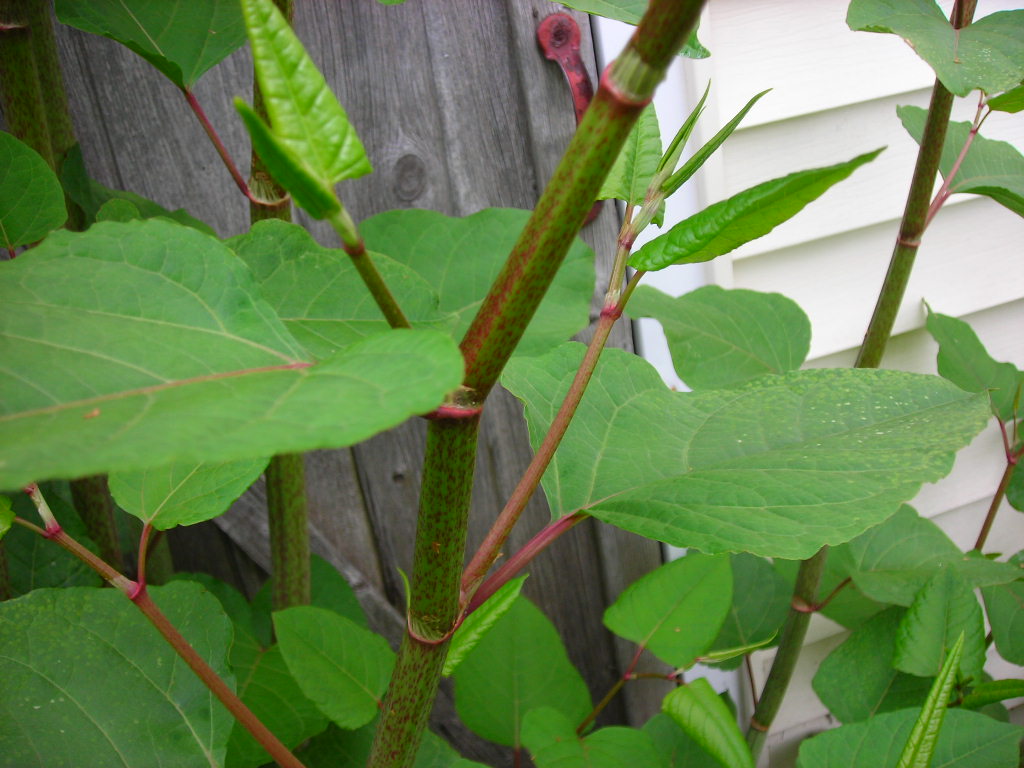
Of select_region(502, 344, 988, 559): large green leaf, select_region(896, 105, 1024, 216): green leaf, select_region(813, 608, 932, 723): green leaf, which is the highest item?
select_region(896, 105, 1024, 216): green leaf

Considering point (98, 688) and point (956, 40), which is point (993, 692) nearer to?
point (956, 40)

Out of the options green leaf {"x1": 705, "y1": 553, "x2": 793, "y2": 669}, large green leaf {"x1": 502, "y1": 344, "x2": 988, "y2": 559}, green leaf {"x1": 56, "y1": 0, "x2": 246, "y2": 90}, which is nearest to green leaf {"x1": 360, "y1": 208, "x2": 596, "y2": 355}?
large green leaf {"x1": 502, "y1": 344, "x2": 988, "y2": 559}

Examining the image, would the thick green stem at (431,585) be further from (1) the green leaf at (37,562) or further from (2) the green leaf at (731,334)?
(2) the green leaf at (731,334)

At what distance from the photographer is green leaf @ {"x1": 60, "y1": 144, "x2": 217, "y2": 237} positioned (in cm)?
71

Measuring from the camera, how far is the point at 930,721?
0.39 metres

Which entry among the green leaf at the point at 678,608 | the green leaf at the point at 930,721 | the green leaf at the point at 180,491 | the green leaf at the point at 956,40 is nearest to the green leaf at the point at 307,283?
the green leaf at the point at 180,491

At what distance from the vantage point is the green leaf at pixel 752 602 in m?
1.18

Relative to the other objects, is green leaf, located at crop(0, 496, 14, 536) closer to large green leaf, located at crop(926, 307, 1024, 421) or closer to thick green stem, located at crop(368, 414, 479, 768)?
thick green stem, located at crop(368, 414, 479, 768)

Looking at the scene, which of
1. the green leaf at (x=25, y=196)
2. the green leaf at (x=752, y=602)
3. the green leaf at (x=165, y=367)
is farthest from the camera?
the green leaf at (x=752, y=602)

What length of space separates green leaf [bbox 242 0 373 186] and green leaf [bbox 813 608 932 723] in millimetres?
978

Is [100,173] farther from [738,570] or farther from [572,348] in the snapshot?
[738,570]

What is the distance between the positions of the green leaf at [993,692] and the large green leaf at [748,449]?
21.0 inches

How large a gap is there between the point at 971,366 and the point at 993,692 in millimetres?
560

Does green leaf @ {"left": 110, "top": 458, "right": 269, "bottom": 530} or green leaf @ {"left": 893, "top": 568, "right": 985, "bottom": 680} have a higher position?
green leaf @ {"left": 110, "top": 458, "right": 269, "bottom": 530}
